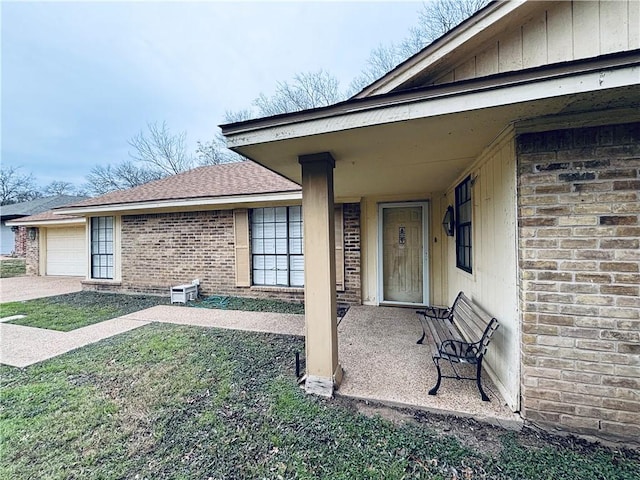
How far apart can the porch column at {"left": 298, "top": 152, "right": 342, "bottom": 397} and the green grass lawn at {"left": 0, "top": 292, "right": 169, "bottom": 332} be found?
5.07 m

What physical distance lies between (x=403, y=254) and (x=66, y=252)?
47.7 feet

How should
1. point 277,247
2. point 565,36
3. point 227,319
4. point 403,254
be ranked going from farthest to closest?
1. point 277,247
2. point 403,254
3. point 227,319
4. point 565,36

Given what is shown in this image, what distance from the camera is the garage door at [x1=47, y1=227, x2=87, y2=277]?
1230cm

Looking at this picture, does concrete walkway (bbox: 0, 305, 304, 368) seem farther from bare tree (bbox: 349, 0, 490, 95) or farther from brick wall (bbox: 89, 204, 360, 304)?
bare tree (bbox: 349, 0, 490, 95)

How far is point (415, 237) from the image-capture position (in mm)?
6270

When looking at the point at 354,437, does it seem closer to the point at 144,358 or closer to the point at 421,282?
the point at 144,358

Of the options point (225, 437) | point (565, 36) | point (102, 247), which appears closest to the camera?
point (225, 437)

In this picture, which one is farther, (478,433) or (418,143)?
(418,143)

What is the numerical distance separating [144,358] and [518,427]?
4.29 metres

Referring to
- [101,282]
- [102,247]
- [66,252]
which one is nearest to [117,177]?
[66,252]

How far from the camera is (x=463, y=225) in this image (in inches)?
179

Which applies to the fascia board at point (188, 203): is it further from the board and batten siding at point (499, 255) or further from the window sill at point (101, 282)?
the board and batten siding at point (499, 255)

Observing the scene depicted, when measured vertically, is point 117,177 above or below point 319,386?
above

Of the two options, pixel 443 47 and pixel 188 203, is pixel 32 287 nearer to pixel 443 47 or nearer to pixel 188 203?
pixel 188 203
